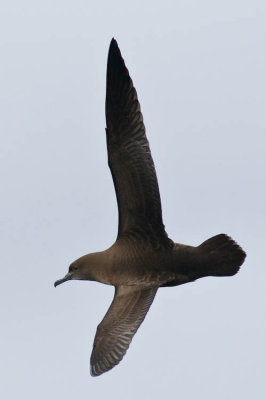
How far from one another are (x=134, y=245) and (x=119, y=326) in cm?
89

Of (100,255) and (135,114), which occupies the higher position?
(135,114)

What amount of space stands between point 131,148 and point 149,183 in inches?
16.1

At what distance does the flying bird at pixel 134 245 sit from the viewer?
2061cm

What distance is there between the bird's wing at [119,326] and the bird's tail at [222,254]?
66 centimetres

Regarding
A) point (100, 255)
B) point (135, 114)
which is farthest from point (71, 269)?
point (135, 114)

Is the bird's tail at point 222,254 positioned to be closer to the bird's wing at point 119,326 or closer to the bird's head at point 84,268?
the bird's wing at point 119,326

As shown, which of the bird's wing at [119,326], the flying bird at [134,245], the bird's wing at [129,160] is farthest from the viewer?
the bird's wing at [129,160]

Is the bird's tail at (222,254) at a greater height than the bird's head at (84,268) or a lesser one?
lesser

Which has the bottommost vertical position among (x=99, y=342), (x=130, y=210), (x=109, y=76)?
(x=99, y=342)

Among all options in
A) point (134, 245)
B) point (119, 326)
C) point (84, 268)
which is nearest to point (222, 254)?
Result: point (134, 245)

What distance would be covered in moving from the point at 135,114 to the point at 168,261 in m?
Answer: 1.58

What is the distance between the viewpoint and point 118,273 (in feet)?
68.6

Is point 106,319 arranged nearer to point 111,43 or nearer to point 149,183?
point 149,183

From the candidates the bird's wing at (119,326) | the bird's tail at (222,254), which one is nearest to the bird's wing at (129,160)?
the bird's tail at (222,254)
